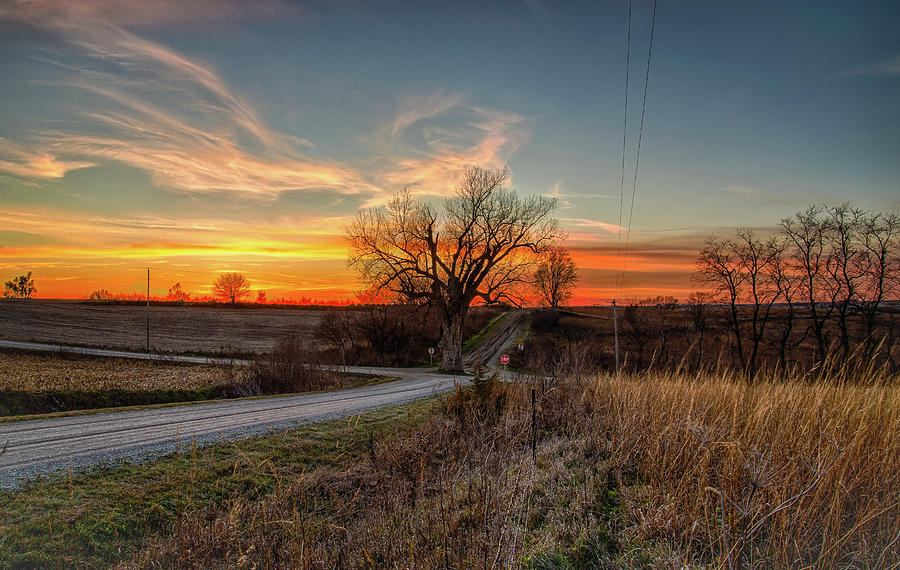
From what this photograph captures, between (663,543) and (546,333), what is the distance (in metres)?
60.7

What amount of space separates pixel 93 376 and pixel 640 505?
2726cm

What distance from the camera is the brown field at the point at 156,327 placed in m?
51.8

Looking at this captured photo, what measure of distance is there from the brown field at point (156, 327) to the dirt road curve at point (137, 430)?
29.6m

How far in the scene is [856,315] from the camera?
40.1 m

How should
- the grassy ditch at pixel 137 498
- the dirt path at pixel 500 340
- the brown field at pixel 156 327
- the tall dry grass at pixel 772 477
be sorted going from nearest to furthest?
the tall dry grass at pixel 772 477
the grassy ditch at pixel 137 498
the brown field at pixel 156 327
the dirt path at pixel 500 340

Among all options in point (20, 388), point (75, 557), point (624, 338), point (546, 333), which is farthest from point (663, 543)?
point (546, 333)

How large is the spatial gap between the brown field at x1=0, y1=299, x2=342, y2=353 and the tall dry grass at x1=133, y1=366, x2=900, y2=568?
136 feet

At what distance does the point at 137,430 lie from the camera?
41.8 feet

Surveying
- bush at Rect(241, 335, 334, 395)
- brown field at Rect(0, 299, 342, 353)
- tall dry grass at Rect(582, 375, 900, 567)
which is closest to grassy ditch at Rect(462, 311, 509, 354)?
brown field at Rect(0, 299, 342, 353)

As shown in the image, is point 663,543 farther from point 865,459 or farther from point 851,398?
point 851,398

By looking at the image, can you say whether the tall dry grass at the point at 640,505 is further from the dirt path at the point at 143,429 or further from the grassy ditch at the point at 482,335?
the grassy ditch at the point at 482,335

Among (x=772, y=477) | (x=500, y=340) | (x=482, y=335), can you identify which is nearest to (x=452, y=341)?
(x=500, y=340)

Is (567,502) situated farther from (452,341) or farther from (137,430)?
(452,341)

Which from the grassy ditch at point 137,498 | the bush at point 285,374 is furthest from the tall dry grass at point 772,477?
the bush at point 285,374
